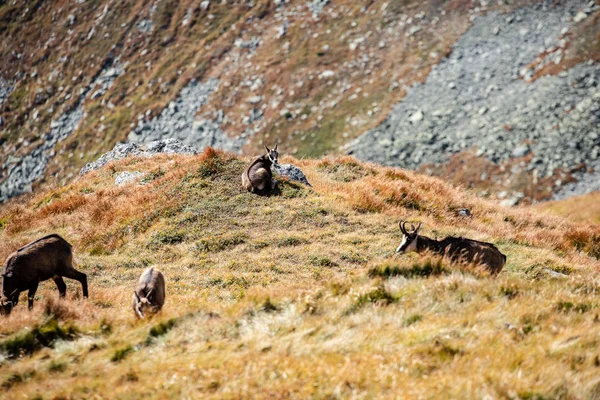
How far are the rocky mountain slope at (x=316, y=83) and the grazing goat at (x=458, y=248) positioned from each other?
30.2 m

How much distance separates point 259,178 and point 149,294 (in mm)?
9720

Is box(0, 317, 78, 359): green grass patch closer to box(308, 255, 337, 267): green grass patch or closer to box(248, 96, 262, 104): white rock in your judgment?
box(308, 255, 337, 267): green grass patch

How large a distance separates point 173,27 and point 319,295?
72940 mm

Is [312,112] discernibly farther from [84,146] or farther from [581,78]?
[84,146]

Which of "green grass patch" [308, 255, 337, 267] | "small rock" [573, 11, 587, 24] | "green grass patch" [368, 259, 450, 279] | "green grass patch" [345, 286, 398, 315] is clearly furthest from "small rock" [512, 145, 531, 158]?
"green grass patch" [345, 286, 398, 315]

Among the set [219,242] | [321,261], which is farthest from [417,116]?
[321,261]

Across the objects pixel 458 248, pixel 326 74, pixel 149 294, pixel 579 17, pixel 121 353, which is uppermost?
pixel 121 353

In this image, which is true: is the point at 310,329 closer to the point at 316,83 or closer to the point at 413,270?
the point at 413,270

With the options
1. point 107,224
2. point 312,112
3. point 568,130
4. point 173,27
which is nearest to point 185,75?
point 173,27

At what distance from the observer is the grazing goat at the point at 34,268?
1098 cm

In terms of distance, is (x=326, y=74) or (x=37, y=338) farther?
(x=326, y=74)

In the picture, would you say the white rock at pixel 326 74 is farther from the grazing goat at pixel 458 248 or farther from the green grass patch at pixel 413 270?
the green grass patch at pixel 413 270

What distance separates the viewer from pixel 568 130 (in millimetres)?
42188

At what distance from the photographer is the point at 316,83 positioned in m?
58.2
